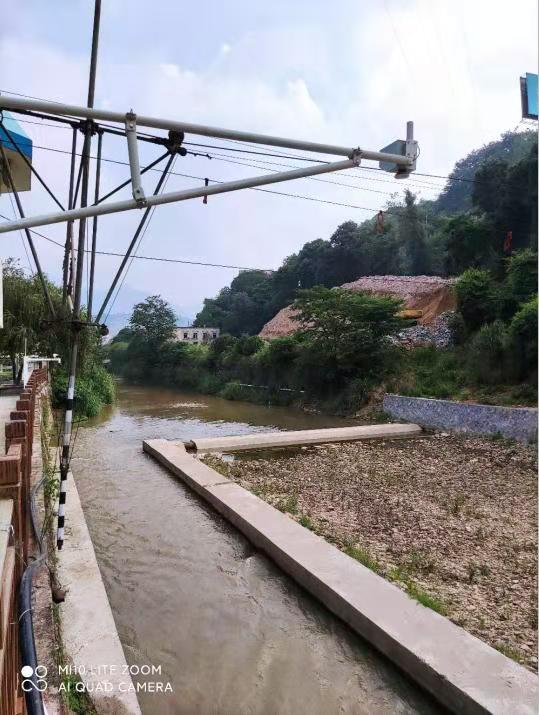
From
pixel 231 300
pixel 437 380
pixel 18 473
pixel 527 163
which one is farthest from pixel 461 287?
pixel 231 300

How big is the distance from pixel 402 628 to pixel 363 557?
1.19 m

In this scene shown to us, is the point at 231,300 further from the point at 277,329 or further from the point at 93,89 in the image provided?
the point at 93,89

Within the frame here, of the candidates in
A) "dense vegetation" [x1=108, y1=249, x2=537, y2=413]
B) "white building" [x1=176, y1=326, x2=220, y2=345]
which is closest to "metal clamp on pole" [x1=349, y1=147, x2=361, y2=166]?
"dense vegetation" [x1=108, y1=249, x2=537, y2=413]

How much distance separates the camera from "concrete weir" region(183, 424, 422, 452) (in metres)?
10.7

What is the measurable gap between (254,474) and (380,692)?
5.42 meters

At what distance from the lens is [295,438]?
11375 mm

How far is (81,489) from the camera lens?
7.75 meters

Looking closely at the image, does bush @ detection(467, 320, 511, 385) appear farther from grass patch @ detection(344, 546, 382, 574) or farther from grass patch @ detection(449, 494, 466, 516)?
grass patch @ detection(344, 546, 382, 574)

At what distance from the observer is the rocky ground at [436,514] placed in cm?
395

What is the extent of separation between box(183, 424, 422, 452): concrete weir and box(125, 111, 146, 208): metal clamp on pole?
8.43 metres

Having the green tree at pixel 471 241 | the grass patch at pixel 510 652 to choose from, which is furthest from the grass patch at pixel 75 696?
the green tree at pixel 471 241

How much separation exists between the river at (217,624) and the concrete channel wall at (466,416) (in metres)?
7.06

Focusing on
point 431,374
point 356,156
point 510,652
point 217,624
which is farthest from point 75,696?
point 431,374

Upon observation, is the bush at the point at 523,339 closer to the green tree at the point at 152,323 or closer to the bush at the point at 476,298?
the bush at the point at 476,298
